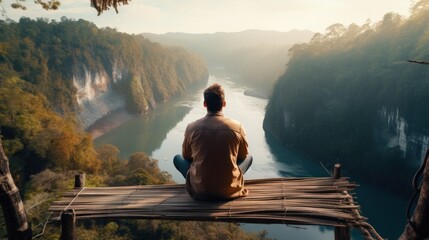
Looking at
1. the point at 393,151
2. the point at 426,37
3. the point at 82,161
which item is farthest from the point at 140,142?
the point at 426,37

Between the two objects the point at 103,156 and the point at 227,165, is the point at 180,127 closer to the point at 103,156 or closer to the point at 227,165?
the point at 103,156

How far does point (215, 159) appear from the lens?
3.82 metres

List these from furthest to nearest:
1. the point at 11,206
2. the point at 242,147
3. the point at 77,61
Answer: the point at 77,61
the point at 242,147
the point at 11,206

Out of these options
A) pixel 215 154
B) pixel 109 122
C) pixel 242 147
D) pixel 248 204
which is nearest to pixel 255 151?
pixel 109 122

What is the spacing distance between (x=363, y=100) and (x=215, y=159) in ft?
121

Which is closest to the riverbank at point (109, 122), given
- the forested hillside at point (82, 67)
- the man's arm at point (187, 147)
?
→ the forested hillside at point (82, 67)

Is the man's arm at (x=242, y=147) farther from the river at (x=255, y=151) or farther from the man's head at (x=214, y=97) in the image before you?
the river at (x=255, y=151)

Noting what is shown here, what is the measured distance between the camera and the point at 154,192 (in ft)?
13.5

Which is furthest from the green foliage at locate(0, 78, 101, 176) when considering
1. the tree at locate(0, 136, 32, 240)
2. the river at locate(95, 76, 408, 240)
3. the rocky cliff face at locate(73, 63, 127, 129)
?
the tree at locate(0, 136, 32, 240)

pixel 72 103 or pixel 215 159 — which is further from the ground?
pixel 215 159

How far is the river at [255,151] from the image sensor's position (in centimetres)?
2167

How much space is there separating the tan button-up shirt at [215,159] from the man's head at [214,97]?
87 mm

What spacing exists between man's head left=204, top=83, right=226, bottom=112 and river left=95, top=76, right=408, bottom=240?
4.93 m

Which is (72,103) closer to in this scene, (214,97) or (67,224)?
(214,97)
